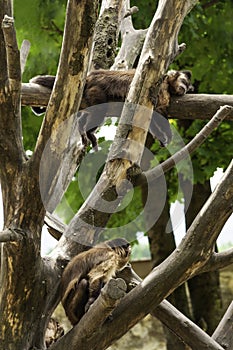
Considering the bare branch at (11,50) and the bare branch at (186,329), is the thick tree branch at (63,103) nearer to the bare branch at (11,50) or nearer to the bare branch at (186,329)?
the bare branch at (11,50)

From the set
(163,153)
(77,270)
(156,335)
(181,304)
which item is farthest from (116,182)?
(156,335)

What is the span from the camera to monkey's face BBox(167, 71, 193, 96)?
16.7ft

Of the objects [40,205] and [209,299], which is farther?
[209,299]

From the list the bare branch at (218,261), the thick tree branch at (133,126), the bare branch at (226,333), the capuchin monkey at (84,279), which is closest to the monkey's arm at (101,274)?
the capuchin monkey at (84,279)

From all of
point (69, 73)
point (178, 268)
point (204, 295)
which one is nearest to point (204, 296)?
point (204, 295)

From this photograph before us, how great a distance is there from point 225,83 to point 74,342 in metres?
5.53

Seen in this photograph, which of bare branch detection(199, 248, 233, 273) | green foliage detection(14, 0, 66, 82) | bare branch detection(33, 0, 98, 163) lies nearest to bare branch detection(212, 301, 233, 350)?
bare branch detection(199, 248, 233, 273)

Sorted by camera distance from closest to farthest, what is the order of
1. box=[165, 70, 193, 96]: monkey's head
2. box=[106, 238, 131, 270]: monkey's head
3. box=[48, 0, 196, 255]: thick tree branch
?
1. box=[48, 0, 196, 255]: thick tree branch
2. box=[106, 238, 131, 270]: monkey's head
3. box=[165, 70, 193, 96]: monkey's head

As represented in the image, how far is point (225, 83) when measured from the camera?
8336mm

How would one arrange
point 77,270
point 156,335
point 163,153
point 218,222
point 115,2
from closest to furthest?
point 218,222 < point 77,270 < point 115,2 < point 163,153 < point 156,335

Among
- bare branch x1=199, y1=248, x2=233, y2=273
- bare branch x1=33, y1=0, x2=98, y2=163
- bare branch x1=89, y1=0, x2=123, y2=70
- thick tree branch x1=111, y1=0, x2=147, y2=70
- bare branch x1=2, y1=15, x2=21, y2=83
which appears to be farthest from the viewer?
thick tree branch x1=111, y1=0, x2=147, y2=70

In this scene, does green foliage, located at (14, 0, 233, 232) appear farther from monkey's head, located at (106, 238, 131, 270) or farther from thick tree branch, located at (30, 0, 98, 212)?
thick tree branch, located at (30, 0, 98, 212)

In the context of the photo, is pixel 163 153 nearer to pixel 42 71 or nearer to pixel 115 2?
pixel 42 71

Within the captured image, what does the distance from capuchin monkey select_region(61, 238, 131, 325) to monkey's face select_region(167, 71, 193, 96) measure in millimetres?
1412
